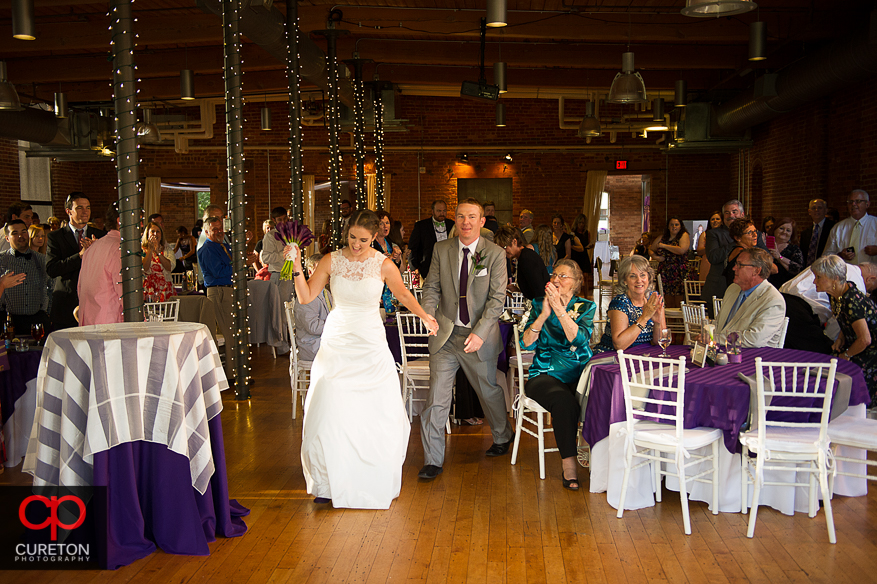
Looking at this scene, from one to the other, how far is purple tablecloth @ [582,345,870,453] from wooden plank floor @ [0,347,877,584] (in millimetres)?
486

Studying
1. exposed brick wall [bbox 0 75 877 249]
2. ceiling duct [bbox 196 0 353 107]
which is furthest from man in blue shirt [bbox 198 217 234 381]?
exposed brick wall [bbox 0 75 877 249]

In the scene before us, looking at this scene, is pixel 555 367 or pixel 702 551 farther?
pixel 555 367

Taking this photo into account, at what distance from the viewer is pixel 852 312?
4.70 m

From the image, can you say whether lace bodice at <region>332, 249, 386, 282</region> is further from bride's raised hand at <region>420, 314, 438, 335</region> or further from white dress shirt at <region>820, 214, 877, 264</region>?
white dress shirt at <region>820, 214, 877, 264</region>

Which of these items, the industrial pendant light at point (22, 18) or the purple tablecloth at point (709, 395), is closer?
the purple tablecloth at point (709, 395)

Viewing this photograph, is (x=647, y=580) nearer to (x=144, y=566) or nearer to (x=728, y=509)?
(x=728, y=509)

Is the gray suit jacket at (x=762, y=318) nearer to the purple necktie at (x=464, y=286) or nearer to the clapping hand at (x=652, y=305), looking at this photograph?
the clapping hand at (x=652, y=305)

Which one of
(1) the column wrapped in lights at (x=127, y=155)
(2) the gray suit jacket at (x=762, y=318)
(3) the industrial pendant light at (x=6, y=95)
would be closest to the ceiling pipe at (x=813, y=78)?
(2) the gray suit jacket at (x=762, y=318)

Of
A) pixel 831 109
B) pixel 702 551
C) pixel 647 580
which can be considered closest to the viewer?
pixel 647 580

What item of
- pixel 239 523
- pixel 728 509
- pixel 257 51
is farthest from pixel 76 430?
pixel 257 51

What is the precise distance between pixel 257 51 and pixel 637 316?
339 inches

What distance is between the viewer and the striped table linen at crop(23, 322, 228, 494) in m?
3.17

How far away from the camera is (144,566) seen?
130 inches

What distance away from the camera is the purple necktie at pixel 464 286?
4582 millimetres
